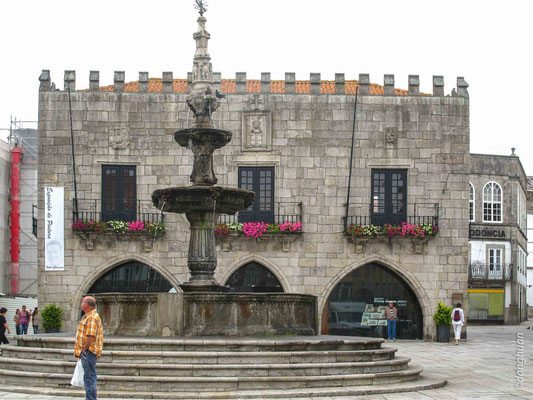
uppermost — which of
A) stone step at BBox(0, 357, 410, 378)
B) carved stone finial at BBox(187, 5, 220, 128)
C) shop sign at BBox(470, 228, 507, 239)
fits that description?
carved stone finial at BBox(187, 5, 220, 128)

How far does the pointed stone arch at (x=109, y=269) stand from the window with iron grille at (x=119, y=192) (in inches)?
49.0

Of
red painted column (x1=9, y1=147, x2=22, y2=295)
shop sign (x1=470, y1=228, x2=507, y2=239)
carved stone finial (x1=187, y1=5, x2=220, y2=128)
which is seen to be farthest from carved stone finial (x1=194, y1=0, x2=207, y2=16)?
shop sign (x1=470, y1=228, x2=507, y2=239)

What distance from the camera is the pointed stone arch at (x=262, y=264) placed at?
27.2m

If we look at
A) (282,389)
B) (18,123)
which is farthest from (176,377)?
(18,123)

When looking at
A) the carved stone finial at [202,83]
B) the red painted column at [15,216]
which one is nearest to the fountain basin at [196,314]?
the carved stone finial at [202,83]

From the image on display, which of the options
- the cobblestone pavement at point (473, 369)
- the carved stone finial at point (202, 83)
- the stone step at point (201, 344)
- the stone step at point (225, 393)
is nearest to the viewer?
the stone step at point (225, 393)

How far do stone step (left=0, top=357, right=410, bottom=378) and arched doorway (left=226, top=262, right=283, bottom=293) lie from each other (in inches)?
540

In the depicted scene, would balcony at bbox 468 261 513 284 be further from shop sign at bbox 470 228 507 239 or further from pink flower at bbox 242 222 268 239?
pink flower at bbox 242 222 268 239

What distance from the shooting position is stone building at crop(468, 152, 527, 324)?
49031 mm

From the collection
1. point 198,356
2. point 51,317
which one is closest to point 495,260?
point 51,317

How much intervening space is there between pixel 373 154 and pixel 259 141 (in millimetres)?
3581

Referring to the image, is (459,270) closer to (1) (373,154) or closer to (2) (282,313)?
(1) (373,154)

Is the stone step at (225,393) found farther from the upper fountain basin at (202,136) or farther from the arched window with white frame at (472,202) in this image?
the arched window with white frame at (472,202)

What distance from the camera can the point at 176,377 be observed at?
1257 centimetres
